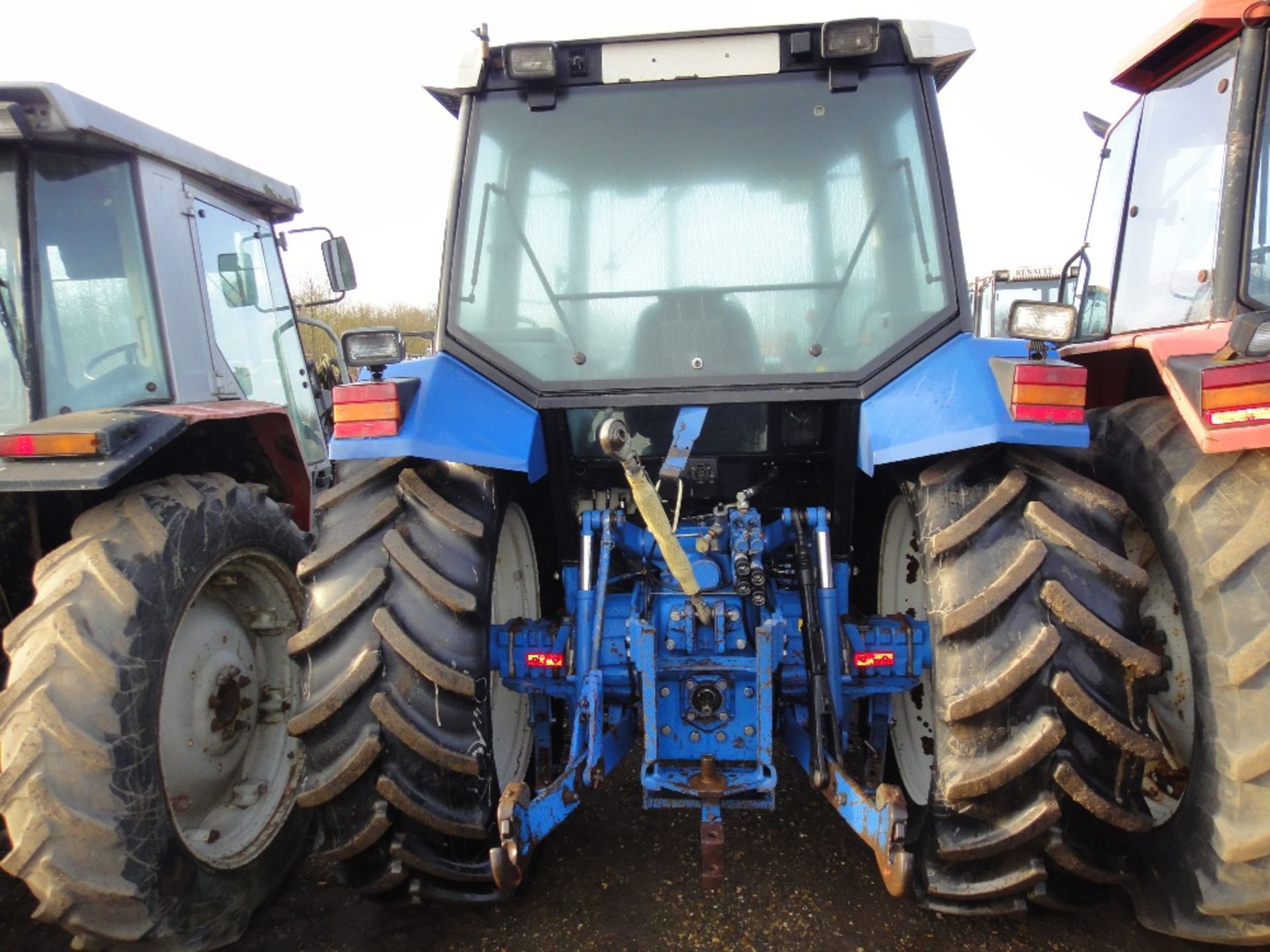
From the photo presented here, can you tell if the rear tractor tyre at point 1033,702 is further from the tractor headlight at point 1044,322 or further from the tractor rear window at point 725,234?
the tractor rear window at point 725,234

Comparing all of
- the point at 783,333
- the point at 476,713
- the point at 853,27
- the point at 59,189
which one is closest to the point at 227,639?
the point at 476,713

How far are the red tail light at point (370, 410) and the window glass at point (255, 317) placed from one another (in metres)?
1.69

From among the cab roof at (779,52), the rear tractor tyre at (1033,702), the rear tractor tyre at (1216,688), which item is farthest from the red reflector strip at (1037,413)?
the cab roof at (779,52)

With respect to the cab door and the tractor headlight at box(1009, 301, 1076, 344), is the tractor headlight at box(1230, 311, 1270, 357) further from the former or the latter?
the cab door

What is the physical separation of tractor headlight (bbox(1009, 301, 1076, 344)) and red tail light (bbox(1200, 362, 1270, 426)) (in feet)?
0.96

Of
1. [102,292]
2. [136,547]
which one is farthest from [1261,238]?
[102,292]

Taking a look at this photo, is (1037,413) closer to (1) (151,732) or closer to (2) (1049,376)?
(2) (1049,376)

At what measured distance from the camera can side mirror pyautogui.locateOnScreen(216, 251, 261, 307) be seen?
368 cm

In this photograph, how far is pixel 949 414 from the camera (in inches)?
80.6

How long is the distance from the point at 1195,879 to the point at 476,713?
1651 mm

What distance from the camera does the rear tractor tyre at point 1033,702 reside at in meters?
1.77

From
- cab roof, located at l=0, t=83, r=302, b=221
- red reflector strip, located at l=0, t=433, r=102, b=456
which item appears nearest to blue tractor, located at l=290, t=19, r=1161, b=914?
red reflector strip, located at l=0, t=433, r=102, b=456

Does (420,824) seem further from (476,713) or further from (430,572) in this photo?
(430,572)

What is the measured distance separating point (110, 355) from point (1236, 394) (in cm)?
323
